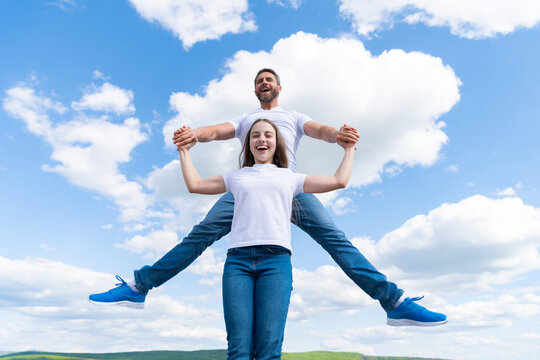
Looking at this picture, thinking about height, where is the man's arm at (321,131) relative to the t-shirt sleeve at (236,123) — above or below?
below

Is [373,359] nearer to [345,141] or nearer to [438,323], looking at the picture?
[438,323]

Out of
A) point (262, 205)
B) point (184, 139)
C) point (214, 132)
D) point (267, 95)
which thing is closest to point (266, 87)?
point (267, 95)

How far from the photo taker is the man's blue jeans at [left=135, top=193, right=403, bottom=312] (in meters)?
6.15

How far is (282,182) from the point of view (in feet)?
13.5

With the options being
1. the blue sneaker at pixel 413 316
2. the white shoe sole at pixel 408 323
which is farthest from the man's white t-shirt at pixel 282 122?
the white shoe sole at pixel 408 323

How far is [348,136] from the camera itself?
14.8 ft

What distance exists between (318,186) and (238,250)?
101 centimetres

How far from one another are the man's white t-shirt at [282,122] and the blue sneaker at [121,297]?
289cm

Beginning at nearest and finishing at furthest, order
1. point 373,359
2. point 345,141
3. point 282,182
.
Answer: point 282,182 → point 345,141 → point 373,359

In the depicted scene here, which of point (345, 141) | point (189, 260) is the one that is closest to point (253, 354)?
point (345, 141)

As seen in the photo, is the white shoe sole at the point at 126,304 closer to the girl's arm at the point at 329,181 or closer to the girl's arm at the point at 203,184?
the girl's arm at the point at 203,184

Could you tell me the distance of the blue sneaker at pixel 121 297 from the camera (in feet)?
21.9

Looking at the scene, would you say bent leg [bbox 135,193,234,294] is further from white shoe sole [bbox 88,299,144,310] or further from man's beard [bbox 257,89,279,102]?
man's beard [bbox 257,89,279,102]

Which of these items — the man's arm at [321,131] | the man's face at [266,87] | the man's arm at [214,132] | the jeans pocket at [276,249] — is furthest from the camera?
the man's face at [266,87]
